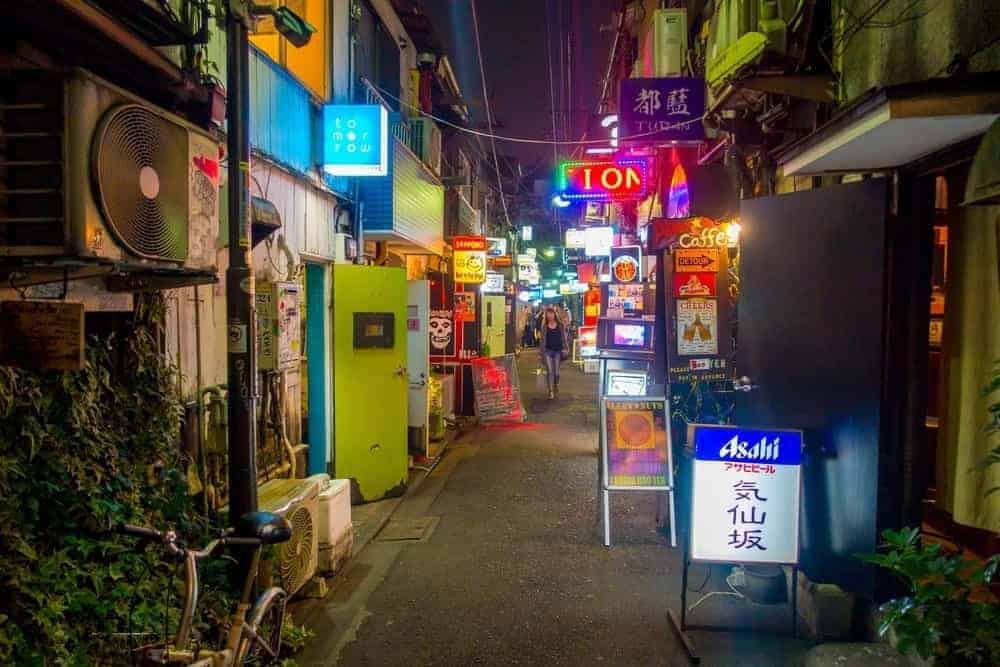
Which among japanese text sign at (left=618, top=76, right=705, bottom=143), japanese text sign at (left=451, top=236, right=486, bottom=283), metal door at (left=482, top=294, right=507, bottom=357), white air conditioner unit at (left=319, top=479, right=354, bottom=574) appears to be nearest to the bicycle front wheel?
white air conditioner unit at (left=319, top=479, right=354, bottom=574)

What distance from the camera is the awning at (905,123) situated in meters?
3.65

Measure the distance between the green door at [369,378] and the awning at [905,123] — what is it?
561 cm

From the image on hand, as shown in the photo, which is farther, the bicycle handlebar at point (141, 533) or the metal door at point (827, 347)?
the metal door at point (827, 347)

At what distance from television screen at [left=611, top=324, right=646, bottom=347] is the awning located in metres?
4.71

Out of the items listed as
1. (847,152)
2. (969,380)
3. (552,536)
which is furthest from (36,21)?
(552,536)

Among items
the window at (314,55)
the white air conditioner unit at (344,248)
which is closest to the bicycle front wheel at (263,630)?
the white air conditioner unit at (344,248)

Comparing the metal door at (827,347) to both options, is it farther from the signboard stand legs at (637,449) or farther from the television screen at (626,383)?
the television screen at (626,383)

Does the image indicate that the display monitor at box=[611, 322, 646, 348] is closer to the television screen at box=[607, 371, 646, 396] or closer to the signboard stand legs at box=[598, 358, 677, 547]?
the television screen at box=[607, 371, 646, 396]

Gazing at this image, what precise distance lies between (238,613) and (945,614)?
351 centimetres

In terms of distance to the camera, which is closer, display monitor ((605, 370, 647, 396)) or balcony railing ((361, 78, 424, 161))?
display monitor ((605, 370, 647, 396))

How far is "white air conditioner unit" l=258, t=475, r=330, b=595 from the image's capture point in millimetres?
5465

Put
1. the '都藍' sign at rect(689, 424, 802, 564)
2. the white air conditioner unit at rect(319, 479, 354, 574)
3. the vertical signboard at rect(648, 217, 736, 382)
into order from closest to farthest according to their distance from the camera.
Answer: the '都藍' sign at rect(689, 424, 802, 564) → the white air conditioner unit at rect(319, 479, 354, 574) → the vertical signboard at rect(648, 217, 736, 382)

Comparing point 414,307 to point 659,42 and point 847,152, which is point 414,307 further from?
point 847,152

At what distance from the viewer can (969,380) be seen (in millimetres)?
4344
